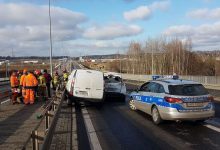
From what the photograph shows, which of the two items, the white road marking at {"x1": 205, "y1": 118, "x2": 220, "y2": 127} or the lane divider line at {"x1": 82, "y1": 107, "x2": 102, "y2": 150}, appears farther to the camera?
the white road marking at {"x1": 205, "y1": 118, "x2": 220, "y2": 127}

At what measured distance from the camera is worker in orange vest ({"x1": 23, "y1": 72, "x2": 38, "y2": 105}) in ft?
61.6

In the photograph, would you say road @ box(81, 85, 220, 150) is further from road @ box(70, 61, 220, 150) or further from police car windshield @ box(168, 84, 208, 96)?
police car windshield @ box(168, 84, 208, 96)

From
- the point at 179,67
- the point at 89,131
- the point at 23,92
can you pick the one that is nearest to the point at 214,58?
the point at 179,67

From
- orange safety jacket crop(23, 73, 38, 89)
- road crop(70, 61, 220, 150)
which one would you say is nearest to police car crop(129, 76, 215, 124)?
road crop(70, 61, 220, 150)

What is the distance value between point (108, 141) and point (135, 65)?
105144 mm

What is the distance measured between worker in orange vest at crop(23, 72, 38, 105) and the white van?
190 cm

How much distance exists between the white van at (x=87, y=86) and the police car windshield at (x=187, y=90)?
6682mm

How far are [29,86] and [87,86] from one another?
2.89 metres

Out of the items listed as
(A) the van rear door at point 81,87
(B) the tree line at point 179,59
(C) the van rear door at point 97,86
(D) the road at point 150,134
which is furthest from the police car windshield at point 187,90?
(B) the tree line at point 179,59

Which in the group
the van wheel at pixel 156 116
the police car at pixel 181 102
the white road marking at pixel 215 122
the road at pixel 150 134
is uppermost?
the police car at pixel 181 102

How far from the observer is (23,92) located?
1967cm

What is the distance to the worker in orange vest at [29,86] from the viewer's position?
18.8 m

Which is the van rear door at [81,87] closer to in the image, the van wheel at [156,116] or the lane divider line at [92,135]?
the lane divider line at [92,135]

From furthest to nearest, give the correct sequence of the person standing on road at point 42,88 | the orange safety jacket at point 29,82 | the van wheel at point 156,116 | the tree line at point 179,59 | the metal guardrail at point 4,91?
the tree line at point 179,59
the person standing on road at point 42,88
the metal guardrail at point 4,91
the orange safety jacket at point 29,82
the van wheel at point 156,116
